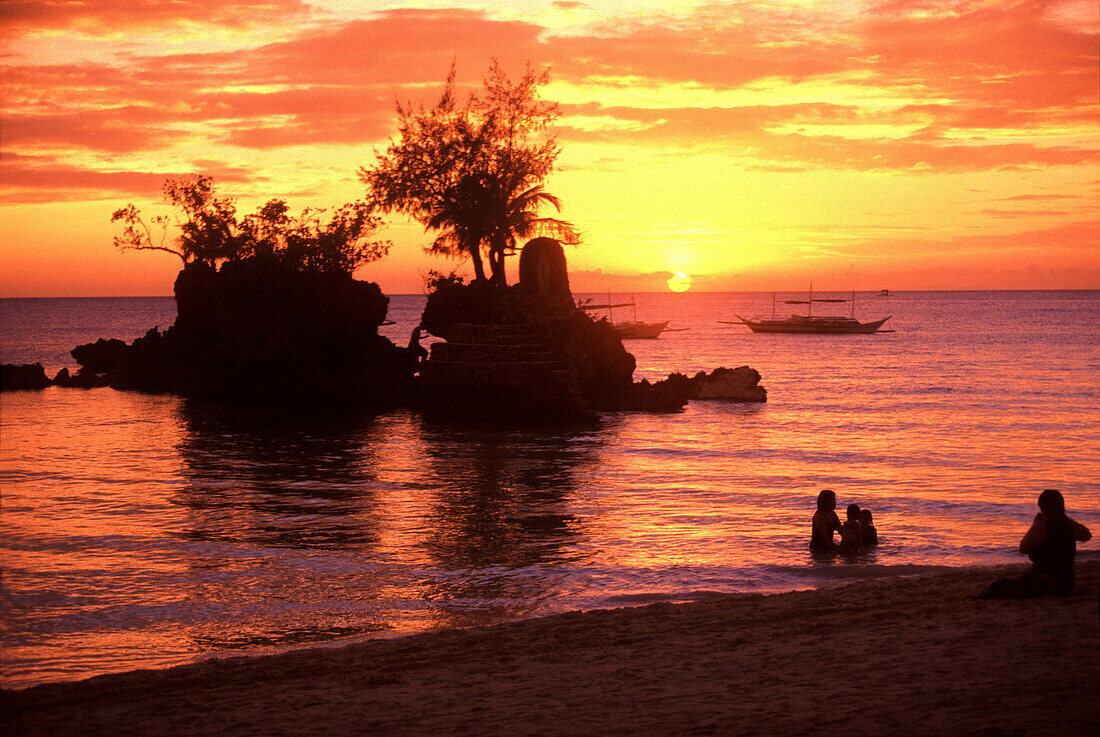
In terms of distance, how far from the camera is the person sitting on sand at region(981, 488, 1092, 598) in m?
10.6

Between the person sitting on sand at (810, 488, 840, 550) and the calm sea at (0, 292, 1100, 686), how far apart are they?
403 mm

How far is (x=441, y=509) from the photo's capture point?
24.3 meters

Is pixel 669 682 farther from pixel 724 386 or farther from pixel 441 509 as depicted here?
pixel 724 386

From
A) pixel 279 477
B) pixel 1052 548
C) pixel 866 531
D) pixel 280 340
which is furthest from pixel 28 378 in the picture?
pixel 1052 548

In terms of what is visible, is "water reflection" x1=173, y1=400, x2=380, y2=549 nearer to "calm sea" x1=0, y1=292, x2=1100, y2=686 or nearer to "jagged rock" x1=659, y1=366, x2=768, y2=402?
"calm sea" x1=0, y1=292, x2=1100, y2=686

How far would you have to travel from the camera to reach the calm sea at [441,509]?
14742 mm

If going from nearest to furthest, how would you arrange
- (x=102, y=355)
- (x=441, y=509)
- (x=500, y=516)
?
(x=500, y=516) < (x=441, y=509) < (x=102, y=355)

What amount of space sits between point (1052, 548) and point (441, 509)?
53.1 ft

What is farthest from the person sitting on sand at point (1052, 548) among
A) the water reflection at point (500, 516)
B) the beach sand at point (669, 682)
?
the water reflection at point (500, 516)

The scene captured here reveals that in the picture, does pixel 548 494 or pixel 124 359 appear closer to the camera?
pixel 548 494

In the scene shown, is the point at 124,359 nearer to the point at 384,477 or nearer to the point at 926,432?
the point at 384,477

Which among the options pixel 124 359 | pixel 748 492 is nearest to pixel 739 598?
pixel 748 492

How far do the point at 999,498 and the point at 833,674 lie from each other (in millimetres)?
18228

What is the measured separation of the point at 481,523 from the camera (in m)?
22.2
